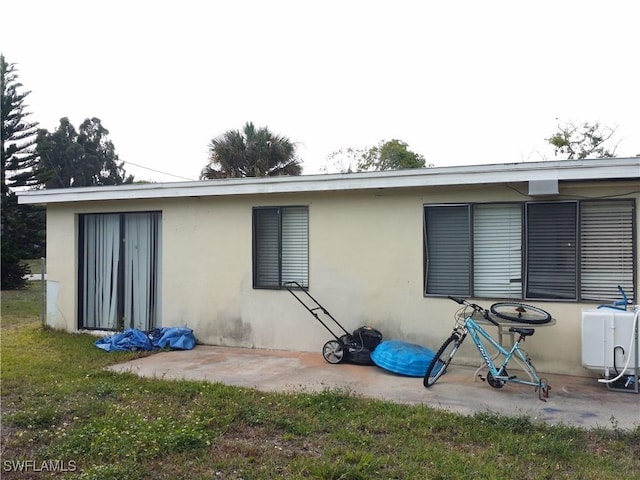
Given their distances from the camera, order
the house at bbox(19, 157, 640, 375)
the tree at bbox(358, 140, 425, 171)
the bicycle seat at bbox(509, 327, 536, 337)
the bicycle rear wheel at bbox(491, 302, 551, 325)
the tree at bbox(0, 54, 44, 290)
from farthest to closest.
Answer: the tree at bbox(358, 140, 425, 171) < the tree at bbox(0, 54, 44, 290) < the house at bbox(19, 157, 640, 375) < the bicycle rear wheel at bbox(491, 302, 551, 325) < the bicycle seat at bbox(509, 327, 536, 337)

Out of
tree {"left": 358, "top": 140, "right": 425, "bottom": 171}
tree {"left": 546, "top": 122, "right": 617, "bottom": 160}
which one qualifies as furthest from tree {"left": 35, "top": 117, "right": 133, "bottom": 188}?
tree {"left": 546, "top": 122, "right": 617, "bottom": 160}

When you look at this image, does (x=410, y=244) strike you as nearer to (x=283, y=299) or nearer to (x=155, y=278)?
(x=283, y=299)

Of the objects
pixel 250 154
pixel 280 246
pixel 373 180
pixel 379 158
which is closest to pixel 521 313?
pixel 373 180

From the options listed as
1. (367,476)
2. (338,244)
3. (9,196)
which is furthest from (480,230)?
(9,196)

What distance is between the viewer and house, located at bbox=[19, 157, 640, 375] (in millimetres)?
5953

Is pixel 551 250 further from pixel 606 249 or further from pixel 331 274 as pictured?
pixel 331 274

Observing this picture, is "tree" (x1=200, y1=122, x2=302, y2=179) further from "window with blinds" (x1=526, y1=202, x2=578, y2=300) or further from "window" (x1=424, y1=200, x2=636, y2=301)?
"window with blinds" (x1=526, y1=202, x2=578, y2=300)

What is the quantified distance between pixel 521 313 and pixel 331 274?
2659 millimetres

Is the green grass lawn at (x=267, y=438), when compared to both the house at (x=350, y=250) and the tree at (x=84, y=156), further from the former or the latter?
the tree at (x=84, y=156)

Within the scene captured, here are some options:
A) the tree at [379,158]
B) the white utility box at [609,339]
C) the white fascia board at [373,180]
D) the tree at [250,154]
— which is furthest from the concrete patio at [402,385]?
the tree at [379,158]

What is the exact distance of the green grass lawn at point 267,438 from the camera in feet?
11.2

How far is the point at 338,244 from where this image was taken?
720 cm

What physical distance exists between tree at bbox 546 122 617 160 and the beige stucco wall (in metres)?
18.6

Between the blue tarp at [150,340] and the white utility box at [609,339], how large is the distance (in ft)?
17.5
